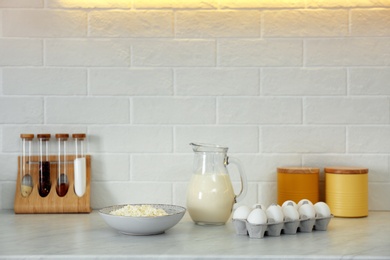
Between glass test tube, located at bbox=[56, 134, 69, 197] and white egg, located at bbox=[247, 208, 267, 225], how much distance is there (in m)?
0.73

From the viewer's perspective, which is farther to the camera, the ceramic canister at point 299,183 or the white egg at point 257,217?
the ceramic canister at point 299,183

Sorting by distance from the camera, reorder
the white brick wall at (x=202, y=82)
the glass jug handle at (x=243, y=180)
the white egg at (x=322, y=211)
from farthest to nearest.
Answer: the white brick wall at (x=202, y=82) < the glass jug handle at (x=243, y=180) < the white egg at (x=322, y=211)

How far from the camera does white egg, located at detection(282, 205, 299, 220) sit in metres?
1.60

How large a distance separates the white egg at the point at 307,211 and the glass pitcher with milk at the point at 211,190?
207mm

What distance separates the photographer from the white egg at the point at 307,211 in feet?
5.35

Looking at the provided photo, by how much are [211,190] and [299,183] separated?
1.10ft

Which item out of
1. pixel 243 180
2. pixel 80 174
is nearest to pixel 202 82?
pixel 243 180

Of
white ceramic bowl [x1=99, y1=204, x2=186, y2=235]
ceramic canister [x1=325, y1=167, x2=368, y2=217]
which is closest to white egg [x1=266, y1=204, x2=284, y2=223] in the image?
white ceramic bowl [x1=99, y1=204, x2=186, y2=235]

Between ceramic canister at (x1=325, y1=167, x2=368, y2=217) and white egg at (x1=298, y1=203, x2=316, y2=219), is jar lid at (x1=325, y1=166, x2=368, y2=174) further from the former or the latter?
white egg at (x1=298, y1=203, x2=316, y2=219)

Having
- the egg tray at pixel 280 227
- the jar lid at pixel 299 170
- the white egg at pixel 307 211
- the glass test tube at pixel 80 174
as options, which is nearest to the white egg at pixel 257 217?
the egg tray at pixel 280 227

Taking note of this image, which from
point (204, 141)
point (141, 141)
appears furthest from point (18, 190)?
point (204, 141)

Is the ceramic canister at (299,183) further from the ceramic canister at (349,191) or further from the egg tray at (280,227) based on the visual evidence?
the egg tray at (280,227)

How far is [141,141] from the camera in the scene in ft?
6.70

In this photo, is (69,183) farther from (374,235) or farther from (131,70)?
(374,235)
